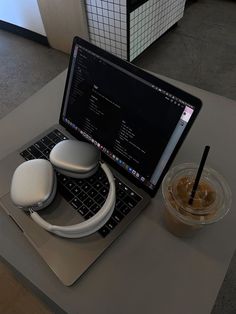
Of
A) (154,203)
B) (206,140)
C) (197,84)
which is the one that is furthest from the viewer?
(197,84)

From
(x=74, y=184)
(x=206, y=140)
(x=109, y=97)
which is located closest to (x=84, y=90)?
(x=109, y=97)

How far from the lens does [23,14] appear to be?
2012 millimetres

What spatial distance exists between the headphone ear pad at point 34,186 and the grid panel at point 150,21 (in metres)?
1.36

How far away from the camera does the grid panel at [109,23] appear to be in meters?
1.50

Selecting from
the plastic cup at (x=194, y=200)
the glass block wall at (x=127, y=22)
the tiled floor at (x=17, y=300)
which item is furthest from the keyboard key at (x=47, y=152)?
the glass block wall at (x=127, y=22)

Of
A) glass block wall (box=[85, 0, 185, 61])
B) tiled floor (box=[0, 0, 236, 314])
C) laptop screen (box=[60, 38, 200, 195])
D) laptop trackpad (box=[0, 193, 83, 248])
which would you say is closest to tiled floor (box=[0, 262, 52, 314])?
laptop trackpad (box=[0, 193, 83, 248])

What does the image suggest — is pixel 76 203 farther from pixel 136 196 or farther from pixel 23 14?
pixel 23 14

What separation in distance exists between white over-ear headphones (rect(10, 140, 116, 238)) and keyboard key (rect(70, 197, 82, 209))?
40 mm

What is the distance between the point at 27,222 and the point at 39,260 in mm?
72

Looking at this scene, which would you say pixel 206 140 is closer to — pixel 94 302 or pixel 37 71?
pixel 94 302

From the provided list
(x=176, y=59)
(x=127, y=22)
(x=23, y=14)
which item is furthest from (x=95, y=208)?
(x=23, y=14)

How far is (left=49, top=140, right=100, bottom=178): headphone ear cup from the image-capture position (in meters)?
0.49

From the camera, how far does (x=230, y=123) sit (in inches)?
25.4

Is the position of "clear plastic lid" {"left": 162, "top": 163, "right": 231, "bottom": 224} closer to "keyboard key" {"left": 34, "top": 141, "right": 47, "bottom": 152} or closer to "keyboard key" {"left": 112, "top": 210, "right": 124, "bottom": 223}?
"keyboard key" {"left": 112, "top": 210, "right": 124, "bottom": 223}
